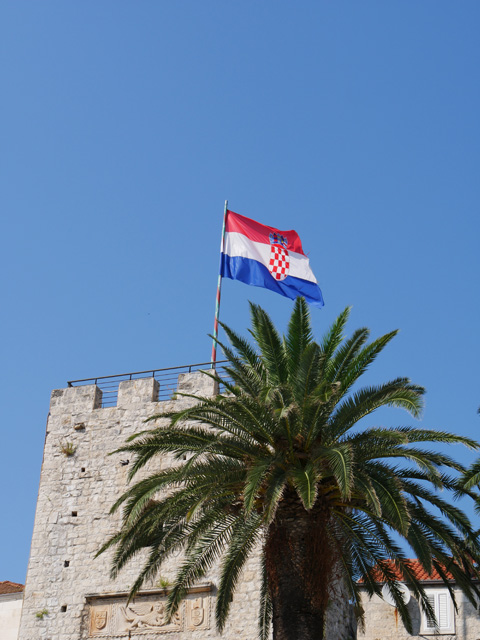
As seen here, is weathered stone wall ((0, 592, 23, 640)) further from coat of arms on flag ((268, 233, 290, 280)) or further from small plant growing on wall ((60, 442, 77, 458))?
coat of arms on flag ((268, 233, 290, 280))

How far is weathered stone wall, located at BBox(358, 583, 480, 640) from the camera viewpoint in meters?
24.0

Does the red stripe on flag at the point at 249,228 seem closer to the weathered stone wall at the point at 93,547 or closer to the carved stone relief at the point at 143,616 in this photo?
the weathered stone wall at the point at 93,547

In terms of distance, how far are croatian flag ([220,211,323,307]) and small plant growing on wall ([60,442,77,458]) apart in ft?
19.7

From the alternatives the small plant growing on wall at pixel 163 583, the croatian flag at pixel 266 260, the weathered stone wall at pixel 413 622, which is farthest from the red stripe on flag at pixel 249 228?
the weathered stone wall at pixel 413 622

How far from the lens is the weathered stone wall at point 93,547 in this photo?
21.1 m

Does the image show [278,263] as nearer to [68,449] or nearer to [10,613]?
[68,449]

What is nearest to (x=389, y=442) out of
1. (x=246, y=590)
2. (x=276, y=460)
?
(x=276, y=460)

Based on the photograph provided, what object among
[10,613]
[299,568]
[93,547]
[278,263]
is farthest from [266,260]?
[10,613]

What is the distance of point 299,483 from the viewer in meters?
15.1

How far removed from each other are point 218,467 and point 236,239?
1002cm

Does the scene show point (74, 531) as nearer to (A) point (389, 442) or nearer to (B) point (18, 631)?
(B) point (18, 631)

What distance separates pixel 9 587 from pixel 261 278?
11849mm

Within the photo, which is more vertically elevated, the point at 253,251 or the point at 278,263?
the point at 253,251

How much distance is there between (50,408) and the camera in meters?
24.8
